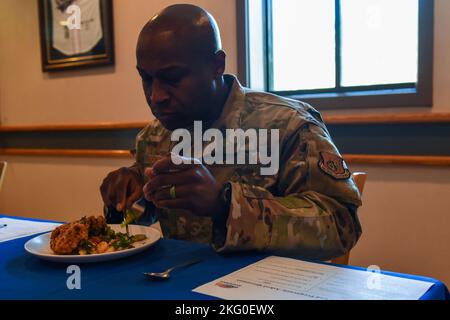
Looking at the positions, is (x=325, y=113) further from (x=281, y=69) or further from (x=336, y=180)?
(x=336, y=180)

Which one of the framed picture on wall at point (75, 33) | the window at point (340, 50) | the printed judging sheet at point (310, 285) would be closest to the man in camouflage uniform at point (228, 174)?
the printed judging sheet at point (310, 285)

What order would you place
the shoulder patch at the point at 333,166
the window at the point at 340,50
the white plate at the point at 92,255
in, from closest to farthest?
the white plate at the point at 92,255 → the shoulder patch at the point at 333,166 → the window at the point at 340,50

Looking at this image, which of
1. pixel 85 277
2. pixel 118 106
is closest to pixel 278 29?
pixel 118 106

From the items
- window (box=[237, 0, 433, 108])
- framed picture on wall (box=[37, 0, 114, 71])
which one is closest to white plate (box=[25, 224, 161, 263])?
window (box=[237, 0, 433, 108])

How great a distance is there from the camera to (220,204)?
867mm

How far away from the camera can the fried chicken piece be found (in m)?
0.87

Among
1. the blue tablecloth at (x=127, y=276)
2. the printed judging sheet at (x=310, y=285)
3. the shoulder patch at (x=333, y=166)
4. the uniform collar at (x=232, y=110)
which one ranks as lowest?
the blue tablecloth at (x=127, y=276)

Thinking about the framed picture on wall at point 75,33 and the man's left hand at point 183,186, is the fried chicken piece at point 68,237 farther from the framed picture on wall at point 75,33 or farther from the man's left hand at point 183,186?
the framed picture on wall at point 75,33

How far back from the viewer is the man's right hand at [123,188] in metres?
1.08

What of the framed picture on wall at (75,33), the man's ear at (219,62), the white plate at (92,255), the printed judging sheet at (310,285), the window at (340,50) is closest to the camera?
the printed judging sheet at (310,285)

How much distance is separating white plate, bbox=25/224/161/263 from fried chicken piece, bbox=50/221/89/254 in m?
0.02

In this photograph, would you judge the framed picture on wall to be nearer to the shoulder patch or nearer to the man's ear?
the man's ear
